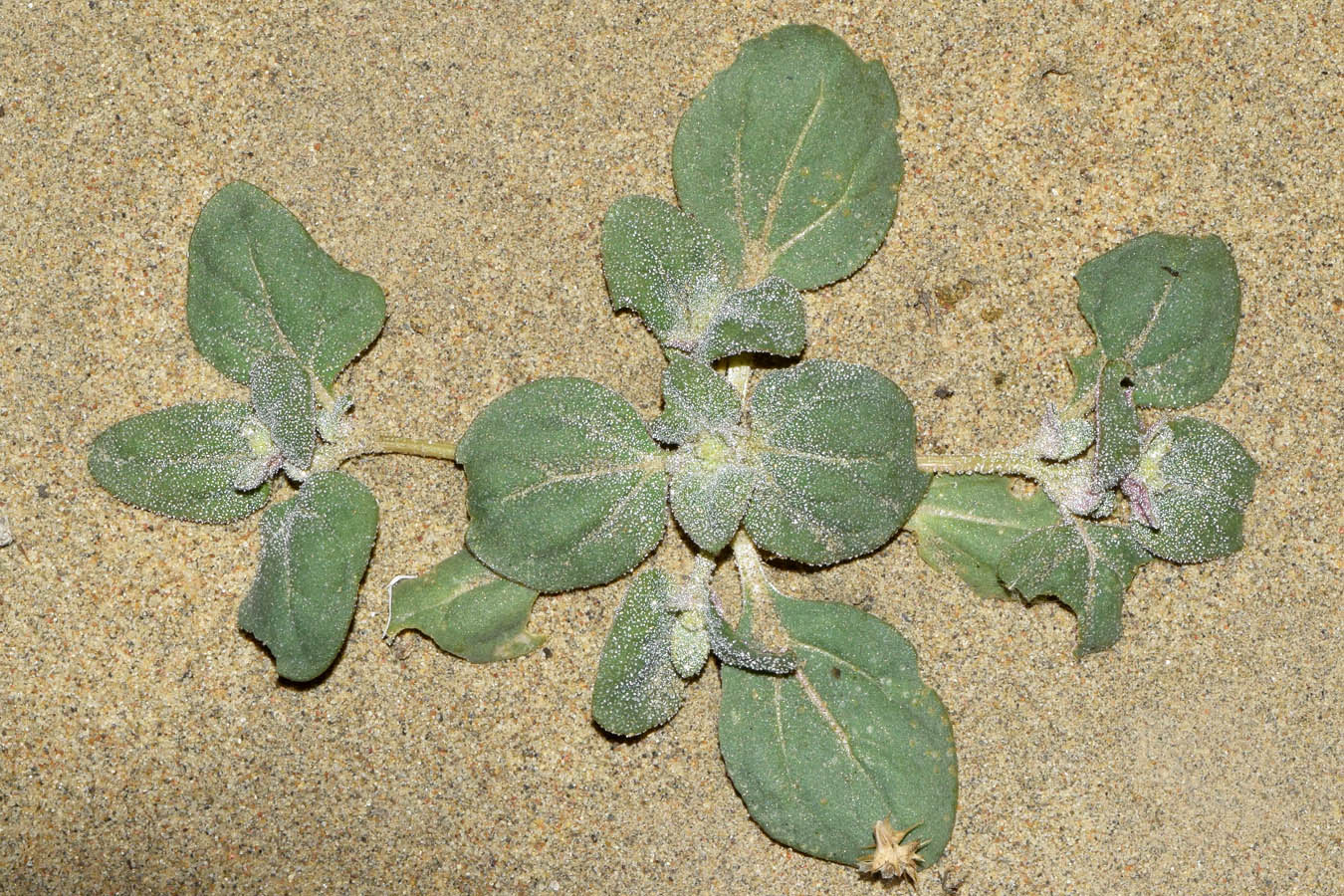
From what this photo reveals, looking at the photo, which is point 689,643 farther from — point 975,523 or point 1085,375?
point 1085,375

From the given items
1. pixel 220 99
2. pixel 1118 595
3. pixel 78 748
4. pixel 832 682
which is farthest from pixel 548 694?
pixel 220 99

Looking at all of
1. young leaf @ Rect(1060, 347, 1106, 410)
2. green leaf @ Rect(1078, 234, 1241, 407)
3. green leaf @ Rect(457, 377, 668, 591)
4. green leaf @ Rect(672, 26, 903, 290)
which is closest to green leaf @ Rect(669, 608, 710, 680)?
green leaf @ Rect(457, 377, 668, 591)

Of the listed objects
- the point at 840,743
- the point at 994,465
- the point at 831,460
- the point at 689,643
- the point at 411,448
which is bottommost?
the point at 840,743

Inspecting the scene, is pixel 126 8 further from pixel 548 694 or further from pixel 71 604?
pixel 548 694

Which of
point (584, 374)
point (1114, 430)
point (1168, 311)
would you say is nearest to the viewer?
point (1114, 430)

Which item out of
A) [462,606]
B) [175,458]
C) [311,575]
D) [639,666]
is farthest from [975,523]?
[175,458]

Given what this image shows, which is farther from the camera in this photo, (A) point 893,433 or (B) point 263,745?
(B) point 263,745

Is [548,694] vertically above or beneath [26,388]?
beneath
